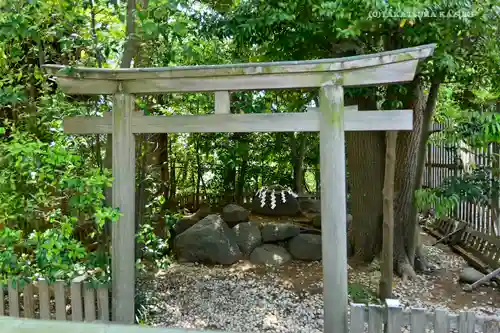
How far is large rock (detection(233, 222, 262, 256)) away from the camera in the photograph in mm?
6223

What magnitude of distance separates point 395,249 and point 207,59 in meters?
3.67

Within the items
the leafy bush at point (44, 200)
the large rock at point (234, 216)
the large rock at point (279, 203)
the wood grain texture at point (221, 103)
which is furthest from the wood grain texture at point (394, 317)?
the large rock at point (279, 203)

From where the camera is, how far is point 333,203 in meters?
3.05

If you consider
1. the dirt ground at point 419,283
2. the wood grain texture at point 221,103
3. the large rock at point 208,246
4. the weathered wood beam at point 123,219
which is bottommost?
the dirt ground at point 419,283

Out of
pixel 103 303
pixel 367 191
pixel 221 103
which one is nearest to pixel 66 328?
pixel 221 103

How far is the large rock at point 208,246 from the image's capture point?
5867 mm

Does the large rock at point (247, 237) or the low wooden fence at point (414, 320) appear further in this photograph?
the large rock at point (247, 237)

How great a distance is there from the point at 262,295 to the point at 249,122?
254 cm

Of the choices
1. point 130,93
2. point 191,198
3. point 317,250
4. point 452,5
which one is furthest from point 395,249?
point 191,198

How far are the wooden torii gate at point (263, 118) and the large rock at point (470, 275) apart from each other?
116 inches

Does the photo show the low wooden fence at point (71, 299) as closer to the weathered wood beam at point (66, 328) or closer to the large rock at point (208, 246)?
the weathered wood beam at point (66, 328)

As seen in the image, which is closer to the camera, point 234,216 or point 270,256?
point 270,256

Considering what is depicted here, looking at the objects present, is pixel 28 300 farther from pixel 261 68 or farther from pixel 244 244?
pixel 244 244

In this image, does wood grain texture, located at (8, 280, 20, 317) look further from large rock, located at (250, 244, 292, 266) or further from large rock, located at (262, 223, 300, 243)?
large rock, located at (262, 223, 300, 243)
